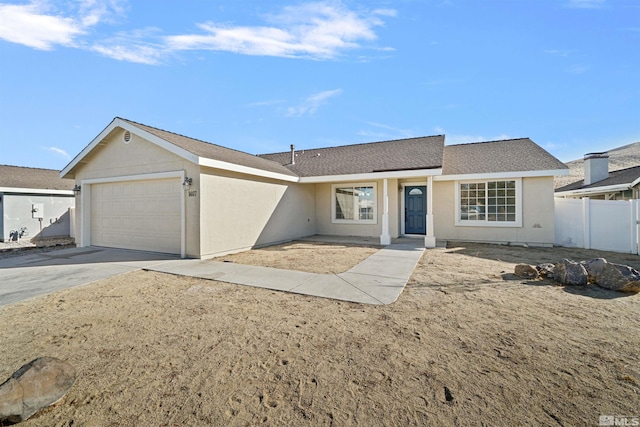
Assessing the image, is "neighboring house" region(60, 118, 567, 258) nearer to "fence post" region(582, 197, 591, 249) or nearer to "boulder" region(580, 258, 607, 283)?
"fence post" region(582, 197, 591, 249)

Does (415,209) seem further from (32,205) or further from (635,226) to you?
(32,205)

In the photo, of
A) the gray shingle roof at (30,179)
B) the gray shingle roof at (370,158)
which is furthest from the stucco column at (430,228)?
the gray shingle roof at (30,179)

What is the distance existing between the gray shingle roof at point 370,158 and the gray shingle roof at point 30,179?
1210 centimetres

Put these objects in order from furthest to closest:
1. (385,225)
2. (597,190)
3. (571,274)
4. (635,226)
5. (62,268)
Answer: (597,190) → (385,225) → (635,226) → (62,268) → (571,274)

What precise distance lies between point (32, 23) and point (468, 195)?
15.4m

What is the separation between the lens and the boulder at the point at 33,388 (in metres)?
2.05

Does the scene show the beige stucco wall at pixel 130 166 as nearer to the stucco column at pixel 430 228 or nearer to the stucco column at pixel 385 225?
the stucco column at pixel 385 225

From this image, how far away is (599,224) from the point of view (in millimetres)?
9672

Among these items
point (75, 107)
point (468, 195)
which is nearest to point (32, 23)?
point (75, 107)

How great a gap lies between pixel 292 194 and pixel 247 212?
2.97 meters

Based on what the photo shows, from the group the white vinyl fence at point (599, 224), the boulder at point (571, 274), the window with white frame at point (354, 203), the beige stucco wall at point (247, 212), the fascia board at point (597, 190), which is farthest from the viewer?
the fascia board at point (597, 190)

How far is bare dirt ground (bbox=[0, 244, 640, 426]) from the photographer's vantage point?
7.00 ft

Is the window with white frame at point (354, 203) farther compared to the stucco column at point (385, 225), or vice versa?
the window with white frame at point (354, 203)

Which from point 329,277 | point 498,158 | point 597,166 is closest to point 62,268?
point 329,277
